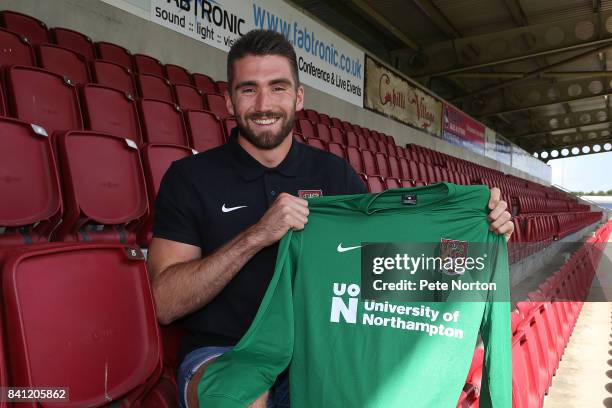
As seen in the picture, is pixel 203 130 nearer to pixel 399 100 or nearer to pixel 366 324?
pixel 366 324

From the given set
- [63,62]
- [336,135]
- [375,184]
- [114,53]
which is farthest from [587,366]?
[114,53]

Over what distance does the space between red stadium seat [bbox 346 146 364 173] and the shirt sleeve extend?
3597 mm

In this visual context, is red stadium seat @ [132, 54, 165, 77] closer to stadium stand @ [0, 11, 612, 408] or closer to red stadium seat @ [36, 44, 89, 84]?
stadium stand @ [0, 11, 612, 408]

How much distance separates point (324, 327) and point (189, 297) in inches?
13.1

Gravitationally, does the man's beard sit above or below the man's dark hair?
below

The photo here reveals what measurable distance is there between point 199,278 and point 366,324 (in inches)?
16.0

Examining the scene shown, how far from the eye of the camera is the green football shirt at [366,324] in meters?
1.04

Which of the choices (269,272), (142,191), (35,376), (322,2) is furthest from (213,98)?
(322,2)

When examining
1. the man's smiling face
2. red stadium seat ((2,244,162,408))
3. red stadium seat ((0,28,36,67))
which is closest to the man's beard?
the man's smiling face

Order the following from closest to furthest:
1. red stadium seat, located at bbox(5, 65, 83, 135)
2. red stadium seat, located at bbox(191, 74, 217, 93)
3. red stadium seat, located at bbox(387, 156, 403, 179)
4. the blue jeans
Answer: the blue jeans, red stadium seat, located at bbox(5, 65, 83, 135), red stadium seat, located at bbox(191, 74, 217, 93), red stadium seat, located at bbox(387, 156, 403, 179)

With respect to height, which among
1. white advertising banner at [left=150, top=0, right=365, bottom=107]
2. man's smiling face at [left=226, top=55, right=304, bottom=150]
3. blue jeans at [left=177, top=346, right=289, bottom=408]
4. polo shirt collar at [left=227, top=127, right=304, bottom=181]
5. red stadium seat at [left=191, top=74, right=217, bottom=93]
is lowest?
blue jeans at [left=177, top=346, right=289, bottom=408]

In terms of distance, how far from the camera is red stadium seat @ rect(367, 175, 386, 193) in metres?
3.80

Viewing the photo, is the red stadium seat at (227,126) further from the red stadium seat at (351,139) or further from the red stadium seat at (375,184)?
the red stadium seat at (351,139)

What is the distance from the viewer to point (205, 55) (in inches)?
215
